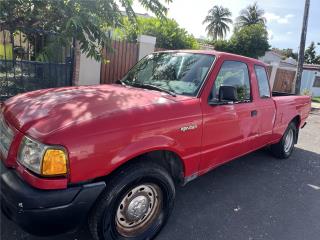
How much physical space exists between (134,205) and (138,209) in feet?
0.24

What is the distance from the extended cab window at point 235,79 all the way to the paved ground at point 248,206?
1.30m

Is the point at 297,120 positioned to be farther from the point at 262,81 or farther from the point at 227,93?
the point at 227,93

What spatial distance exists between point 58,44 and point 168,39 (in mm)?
11864

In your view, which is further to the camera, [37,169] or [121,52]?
[121,52]

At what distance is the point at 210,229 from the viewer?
3346mm

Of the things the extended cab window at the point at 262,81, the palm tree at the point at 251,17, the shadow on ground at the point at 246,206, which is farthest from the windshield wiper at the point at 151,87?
the palm tree at the point at 251,17

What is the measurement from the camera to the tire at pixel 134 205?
2.58m

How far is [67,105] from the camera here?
112 inches

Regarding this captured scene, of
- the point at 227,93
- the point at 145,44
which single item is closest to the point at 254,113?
the point at 227,93

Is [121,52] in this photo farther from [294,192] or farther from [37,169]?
[37,169]

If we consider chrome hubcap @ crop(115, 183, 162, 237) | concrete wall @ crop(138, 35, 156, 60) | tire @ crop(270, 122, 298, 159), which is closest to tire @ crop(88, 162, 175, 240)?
chrome hubcap @ crop(115, 183, 162, 237)

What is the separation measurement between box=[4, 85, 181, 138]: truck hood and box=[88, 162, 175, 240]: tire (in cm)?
59

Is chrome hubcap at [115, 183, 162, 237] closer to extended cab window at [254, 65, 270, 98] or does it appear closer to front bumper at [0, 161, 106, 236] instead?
front bumper at [0, 161, 106, 236]

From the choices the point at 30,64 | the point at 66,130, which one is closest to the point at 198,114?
the point at 66,130
